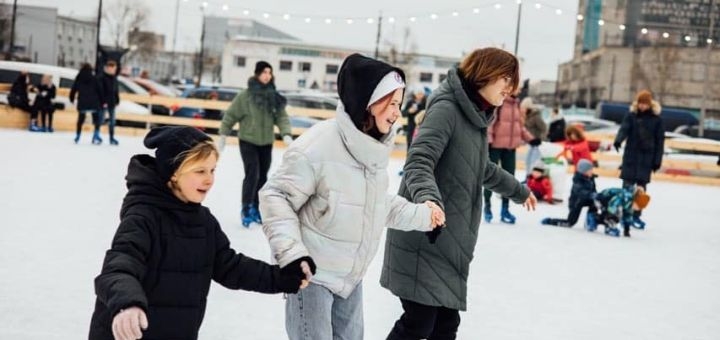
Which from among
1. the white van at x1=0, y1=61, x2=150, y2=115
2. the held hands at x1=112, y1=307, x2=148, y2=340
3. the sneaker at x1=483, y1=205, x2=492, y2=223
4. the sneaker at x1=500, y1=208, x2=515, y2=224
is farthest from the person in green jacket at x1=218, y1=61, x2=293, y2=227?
the white van at x1=0, y1=61, x2=150, y2=115

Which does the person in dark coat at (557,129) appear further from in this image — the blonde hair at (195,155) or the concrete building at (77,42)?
the concrete building at (77,42)

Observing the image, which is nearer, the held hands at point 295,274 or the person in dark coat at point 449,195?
the held hands at point 295,274

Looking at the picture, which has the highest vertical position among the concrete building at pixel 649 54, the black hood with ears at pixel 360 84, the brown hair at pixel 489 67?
the concrete building at pixel 649 54

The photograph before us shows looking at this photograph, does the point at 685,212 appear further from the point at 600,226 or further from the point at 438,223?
the point at 438,223

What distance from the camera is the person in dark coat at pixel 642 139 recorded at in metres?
8.38

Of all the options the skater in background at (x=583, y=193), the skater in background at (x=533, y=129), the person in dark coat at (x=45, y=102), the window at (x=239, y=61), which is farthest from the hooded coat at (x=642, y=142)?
the window at (x=239, y=61)

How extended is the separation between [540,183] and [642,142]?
222 centimetres

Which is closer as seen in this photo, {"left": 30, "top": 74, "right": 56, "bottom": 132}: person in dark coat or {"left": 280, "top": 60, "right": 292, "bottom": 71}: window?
{"left": 30, "top": 74, "right": 56, "bottom": 132}: person in dark coat

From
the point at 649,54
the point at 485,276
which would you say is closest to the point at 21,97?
the point at 485,276

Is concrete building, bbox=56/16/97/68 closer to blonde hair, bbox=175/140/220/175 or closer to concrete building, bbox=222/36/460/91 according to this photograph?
concrete building, bbox=222/36/460/91

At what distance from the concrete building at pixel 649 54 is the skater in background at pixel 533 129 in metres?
32.8

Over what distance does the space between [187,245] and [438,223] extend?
2.68 feet

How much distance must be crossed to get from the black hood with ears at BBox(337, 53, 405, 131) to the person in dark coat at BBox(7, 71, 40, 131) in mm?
14330

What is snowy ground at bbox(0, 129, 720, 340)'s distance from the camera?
4.12 m
